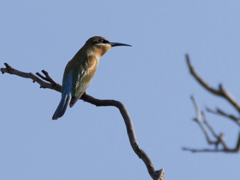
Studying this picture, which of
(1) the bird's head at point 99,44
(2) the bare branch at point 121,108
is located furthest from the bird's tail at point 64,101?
(1) the bird's head at point 99,44

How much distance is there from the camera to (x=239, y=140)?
1.15 m

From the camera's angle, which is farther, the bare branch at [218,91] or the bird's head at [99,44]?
the bird's head at [99,44]

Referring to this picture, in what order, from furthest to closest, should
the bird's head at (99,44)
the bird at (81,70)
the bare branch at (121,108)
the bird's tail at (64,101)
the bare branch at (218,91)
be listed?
the bird's head at (99,44)
the bird at (81,70)
the bird's tail at (64,101)
the bare branch at (121,108)
the bare branch at (218,91)

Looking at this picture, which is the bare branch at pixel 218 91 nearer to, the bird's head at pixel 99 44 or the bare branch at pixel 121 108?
the bare branch at pixel 121 108

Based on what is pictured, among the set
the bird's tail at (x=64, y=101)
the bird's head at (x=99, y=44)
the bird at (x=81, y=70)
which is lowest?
the bird's tail at (x=64, y=101)

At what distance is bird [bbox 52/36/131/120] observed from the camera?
18.1 feet

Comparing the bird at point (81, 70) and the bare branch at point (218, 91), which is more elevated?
the bird at point (81, 70)

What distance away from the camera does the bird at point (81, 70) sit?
18.1 ft

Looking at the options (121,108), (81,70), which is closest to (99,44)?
(81,70)

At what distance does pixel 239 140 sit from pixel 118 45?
6.59m

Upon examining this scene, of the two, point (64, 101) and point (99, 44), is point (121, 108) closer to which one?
point (64, 101)

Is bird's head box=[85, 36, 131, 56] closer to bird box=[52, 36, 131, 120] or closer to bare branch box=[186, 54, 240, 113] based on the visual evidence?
bird box=[52, 36, 131, 120]

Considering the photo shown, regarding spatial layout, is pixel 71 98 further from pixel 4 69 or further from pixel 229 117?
pixel 229 117

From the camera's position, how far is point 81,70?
6305 mm
